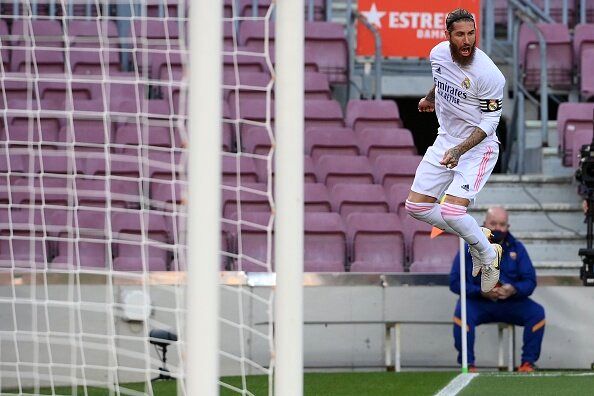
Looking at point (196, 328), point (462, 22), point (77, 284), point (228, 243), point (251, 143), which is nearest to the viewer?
point (196, 328)

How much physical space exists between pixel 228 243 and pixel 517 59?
3.88 meters

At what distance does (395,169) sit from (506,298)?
1908mm

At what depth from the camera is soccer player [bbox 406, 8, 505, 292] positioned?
7348 mm

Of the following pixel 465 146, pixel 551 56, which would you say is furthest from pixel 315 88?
pixel 465 146

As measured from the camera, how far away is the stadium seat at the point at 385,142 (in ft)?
41.4

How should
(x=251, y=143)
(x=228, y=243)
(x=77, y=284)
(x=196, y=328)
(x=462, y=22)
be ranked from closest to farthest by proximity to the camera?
1. (x=196, y=328)
2. (x=462, y=22)
3. (x=77, y=284)
4. (x=228, y=243)
5. (x=251, y=143)

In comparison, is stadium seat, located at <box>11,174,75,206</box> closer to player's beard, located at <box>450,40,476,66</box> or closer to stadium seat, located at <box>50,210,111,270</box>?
stadium seat, located at <box>50,210,111,270</box>

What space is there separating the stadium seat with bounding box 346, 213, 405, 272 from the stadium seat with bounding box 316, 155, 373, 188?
1.95 feet

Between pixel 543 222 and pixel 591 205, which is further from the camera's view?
pixel 543 222

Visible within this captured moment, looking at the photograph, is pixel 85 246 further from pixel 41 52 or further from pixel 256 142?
pixel 41 52

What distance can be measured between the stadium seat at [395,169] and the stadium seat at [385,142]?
0.23m

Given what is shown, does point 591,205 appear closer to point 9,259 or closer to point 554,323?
point 554,323

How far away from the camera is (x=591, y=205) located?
10531 millimetres

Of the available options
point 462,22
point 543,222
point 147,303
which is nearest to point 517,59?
point 543,222
